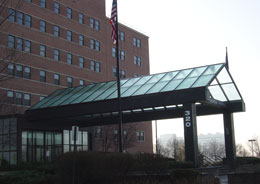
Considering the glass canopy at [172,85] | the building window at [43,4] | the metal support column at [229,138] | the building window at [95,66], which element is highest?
the building window at [43,4]

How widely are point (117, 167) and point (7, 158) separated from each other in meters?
22.7

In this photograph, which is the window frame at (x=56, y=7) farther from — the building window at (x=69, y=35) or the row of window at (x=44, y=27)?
the building window at (x=69, y=35)

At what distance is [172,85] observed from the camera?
29578 millimetres

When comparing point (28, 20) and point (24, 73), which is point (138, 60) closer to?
point (28, 20)

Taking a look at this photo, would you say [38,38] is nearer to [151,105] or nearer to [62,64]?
[62,64]

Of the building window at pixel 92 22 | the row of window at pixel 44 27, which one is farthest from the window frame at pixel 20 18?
the building window at pixel 92 22

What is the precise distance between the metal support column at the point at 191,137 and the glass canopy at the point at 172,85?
2.15 m

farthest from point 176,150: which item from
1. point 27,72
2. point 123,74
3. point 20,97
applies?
point 20,97

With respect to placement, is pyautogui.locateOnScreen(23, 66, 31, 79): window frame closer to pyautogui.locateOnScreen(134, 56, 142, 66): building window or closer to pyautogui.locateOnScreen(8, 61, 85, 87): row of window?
pyautogui.locateOnScreen(8, 61, 85, 87): row of window

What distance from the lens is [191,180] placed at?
18.8 metres

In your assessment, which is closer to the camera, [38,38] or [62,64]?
[38,38]

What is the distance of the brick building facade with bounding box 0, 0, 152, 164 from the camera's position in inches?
1904

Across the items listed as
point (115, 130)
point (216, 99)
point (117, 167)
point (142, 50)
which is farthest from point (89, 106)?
point (142, 50)

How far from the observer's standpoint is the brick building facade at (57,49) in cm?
4835
